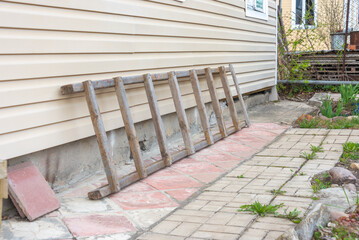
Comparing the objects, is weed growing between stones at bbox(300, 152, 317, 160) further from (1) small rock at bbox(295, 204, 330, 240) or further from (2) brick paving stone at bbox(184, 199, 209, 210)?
(1) small rock at bbox(295, 204, 330, 240)

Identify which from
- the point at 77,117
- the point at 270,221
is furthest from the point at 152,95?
the point at 270,221

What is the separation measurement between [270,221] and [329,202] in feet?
1.84

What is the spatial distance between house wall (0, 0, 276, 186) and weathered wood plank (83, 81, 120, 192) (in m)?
0.21

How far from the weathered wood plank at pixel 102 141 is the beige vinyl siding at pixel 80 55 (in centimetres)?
21

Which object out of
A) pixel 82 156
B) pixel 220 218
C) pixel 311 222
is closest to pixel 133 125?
pixel 82 156

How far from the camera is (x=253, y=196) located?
10.9 feet

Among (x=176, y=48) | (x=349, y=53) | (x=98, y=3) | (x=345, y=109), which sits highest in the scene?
(x=98, y=3)

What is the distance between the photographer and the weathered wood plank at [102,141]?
352 centimetres

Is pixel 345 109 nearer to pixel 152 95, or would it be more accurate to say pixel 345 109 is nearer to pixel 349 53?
pixel 349 53

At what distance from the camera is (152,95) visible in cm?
432

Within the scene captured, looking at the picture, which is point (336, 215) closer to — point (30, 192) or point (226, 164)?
point (226, 164)

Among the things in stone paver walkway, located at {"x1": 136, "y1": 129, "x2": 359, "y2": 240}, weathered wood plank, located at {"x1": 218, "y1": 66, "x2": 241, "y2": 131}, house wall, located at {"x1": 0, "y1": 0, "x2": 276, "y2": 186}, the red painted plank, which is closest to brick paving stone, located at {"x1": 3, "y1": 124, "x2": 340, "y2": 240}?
stone paver walkway, located at {"x1": 136, "y1": 129, "x2": 359, "y2": 240}

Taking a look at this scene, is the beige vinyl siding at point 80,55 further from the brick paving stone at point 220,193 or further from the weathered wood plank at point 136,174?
the brick paving stone at point 220,193

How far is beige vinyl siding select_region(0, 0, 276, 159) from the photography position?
126 inches
